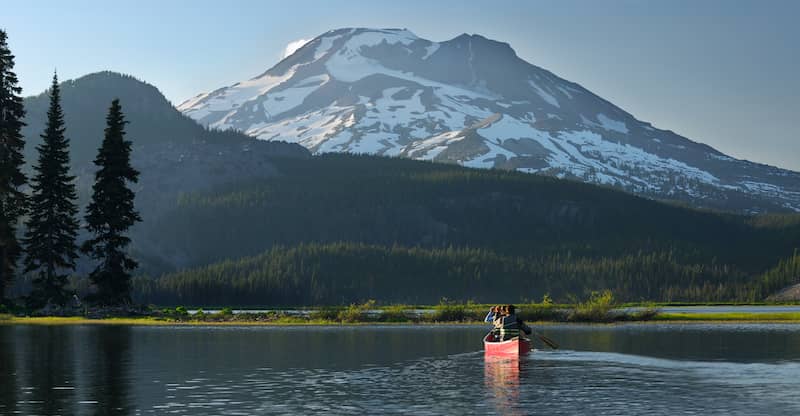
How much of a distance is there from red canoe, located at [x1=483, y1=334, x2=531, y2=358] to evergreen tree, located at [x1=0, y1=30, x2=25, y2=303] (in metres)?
62.1

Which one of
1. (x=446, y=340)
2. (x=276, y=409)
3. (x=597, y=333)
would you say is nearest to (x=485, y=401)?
(x=276, y=409)

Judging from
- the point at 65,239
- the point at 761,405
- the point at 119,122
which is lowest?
the point at 761,405

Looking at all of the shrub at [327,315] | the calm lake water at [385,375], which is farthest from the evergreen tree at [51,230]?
the shrub at [327,315]

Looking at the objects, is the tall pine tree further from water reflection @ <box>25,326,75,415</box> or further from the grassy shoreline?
water reflection @ <box>25,326,75,415</box>

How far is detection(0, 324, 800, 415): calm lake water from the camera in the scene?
4922 cm

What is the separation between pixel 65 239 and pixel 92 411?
7963 cm

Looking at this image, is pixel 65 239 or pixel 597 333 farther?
pixel 65 239

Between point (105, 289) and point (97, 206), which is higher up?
point (97, 206)

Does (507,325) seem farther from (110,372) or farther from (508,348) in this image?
(110,372)

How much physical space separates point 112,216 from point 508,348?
210ft

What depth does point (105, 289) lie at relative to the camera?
12462 cm

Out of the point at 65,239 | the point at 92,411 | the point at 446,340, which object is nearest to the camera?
the point at 92,411

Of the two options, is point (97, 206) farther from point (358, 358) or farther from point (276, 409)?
point (276, 409)

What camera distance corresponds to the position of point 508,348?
75250mm
